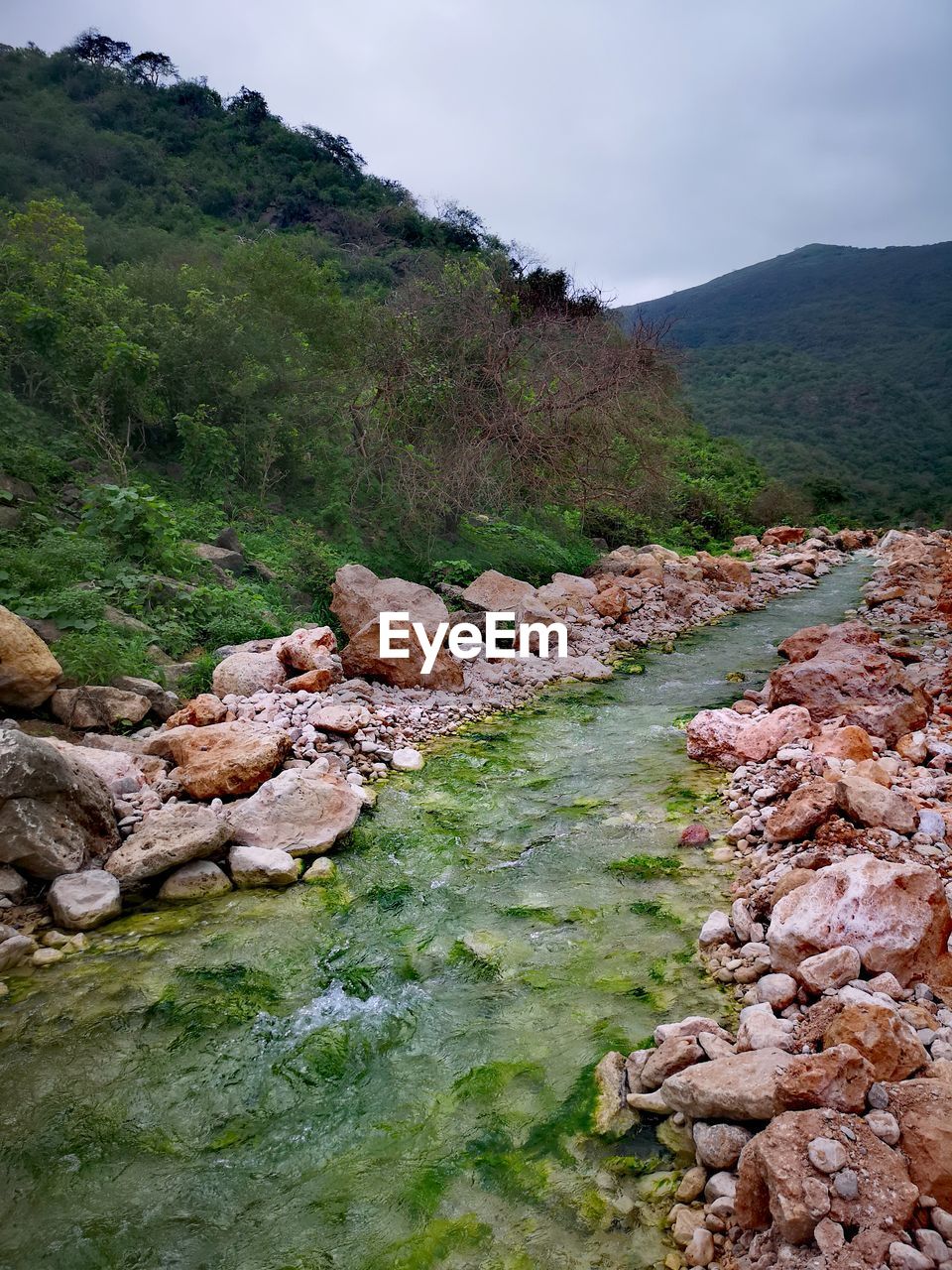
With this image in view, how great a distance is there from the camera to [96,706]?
5.67 m

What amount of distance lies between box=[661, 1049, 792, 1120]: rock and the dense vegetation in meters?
5.26

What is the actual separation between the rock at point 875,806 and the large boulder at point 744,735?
153 centimetres

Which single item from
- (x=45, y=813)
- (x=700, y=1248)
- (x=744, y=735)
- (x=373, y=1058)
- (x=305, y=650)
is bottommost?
(x=373, y=1058)

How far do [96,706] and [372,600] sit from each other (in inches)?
127

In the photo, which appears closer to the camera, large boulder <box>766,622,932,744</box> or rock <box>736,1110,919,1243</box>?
rock <box>736,1110,919,1243</box>

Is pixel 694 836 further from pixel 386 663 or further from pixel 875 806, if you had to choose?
pixel 386 663

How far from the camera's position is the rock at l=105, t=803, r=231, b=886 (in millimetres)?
4090

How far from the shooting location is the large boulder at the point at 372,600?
319 inches

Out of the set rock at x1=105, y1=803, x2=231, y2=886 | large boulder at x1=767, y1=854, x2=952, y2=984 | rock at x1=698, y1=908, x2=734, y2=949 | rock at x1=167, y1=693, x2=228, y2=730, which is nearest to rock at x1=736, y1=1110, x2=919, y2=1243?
large boulder at x1=767, y1=854, x2=952, y2=984

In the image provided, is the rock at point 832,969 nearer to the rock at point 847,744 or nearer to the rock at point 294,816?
the rock at point 847,744

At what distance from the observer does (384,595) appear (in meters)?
8.27

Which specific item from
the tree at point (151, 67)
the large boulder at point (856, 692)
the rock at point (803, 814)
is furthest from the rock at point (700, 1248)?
the tree at point (151, 67)

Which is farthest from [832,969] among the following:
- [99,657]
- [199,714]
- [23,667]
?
[99,657]

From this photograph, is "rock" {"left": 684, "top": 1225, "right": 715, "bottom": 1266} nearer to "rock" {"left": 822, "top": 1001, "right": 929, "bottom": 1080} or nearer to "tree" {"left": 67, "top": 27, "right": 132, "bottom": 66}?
"rock" {"left": 822, "top": 1001, "right": 929, "bottom": 1080}
